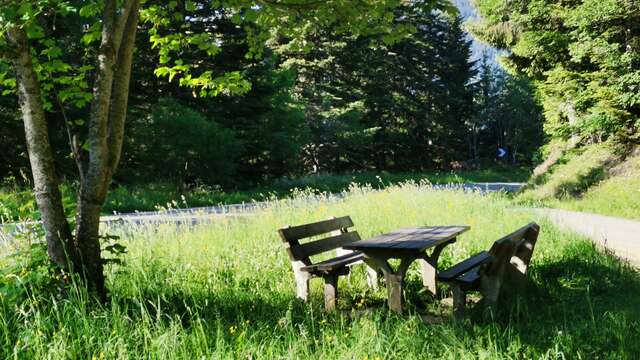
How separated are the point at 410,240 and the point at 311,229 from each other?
1013mm

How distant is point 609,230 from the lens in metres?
9.89

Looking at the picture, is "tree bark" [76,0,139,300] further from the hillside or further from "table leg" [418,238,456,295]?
the hillside

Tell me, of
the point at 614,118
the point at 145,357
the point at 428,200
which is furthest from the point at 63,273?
the point at 614,118

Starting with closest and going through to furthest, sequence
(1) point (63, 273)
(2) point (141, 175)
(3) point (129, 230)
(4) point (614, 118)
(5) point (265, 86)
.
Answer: (1) point (63, 273) < (3) point (129, 230) < (4) point (614, 118) < (2) point (141, 175) < (5) point (265, 86)

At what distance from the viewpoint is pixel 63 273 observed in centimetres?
374

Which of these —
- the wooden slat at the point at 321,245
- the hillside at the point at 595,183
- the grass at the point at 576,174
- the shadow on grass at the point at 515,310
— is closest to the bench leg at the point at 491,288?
the shadow on grass at the point at 515,310

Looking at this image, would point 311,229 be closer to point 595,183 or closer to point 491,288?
point 491,288

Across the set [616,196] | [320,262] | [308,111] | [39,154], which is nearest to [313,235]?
[320,262]

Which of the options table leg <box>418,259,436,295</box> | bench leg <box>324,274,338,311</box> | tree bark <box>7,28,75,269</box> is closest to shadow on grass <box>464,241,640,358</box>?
table leg <box>418,259,436,295</box>

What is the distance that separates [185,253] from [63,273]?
2.20m

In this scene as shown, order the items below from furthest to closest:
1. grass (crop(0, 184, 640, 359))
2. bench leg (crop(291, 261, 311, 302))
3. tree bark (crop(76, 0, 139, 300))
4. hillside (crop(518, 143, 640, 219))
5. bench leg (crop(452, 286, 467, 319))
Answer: hillside (crop(518, 143, 640, 219))
bench leg (crop(291, 261, 311, 302))
bench leg (crop(452, 286, 467, 319))
tree bark (crop(76, 0, 139, 300))
grass (crop(0, 184, 640, 359))

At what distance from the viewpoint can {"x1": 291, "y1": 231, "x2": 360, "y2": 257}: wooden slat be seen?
5.11 m

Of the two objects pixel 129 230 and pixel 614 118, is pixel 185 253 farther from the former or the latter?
pixel 614 118

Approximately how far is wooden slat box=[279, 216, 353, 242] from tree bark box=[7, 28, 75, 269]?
72.7 inches
